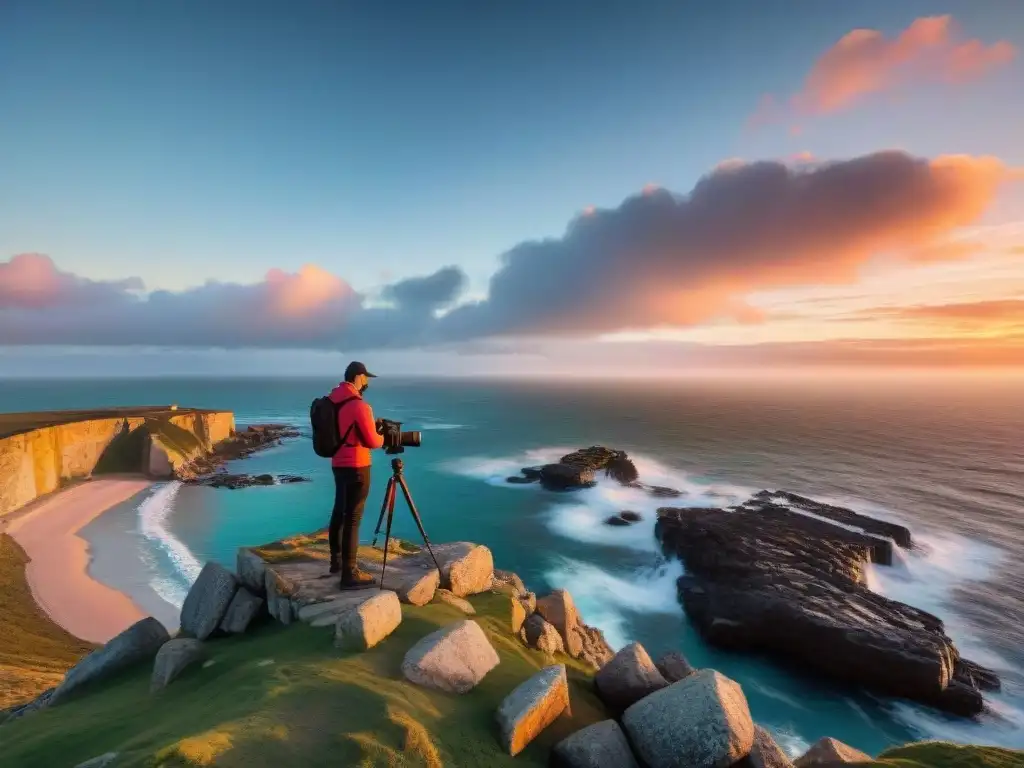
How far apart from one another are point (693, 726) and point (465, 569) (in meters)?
5.52

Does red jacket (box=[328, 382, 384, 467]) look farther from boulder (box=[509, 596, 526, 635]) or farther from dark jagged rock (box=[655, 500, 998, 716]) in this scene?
dark jagged rock (box=[655, 500, 998, 716])

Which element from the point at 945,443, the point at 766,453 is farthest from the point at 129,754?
the point at 945,443

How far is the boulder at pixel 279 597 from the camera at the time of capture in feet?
25.2

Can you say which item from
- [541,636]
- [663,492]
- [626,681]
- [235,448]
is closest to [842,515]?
[663,492]

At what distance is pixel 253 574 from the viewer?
8484 millimetres

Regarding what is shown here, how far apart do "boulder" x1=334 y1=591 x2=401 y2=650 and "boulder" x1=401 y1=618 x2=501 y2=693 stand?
0.63 m

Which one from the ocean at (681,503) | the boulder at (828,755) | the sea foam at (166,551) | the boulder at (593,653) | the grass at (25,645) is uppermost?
the boulder at (828,755)

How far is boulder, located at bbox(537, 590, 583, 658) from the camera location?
36.2 feet

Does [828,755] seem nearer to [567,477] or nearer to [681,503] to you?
[681,503]

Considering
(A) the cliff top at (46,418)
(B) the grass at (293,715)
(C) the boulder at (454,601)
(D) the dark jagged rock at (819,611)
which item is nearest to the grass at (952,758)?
(B) the grass at (293,715)

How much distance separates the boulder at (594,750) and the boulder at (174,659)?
18.6 ft

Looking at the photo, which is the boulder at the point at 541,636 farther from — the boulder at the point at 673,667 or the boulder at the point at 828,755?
the boulder at the point at 828,755

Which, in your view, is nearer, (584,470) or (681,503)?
(681,503)

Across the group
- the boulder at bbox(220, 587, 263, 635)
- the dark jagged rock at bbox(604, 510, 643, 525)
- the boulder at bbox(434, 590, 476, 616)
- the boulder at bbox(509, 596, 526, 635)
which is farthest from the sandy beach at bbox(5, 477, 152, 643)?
the dark jagged rock at bbox(604, 510, 643, 525)
